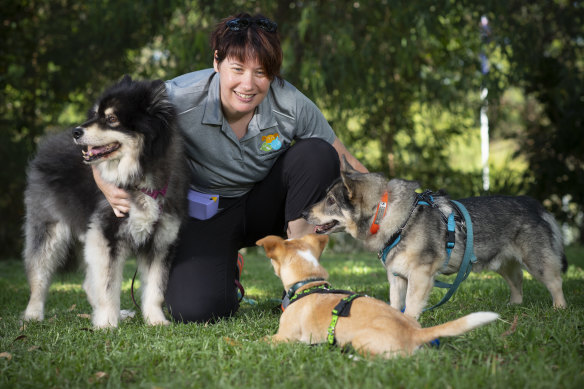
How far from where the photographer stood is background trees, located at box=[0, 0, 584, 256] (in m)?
8.39

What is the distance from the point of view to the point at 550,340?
2.86m

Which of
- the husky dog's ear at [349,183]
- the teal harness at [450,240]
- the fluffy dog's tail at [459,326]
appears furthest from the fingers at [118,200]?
the fluffy dog's tail at [459,326]

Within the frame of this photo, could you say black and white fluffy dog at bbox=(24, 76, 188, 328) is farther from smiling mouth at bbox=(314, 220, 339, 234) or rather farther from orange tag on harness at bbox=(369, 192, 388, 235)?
orange tag on harness at bbox=(369, 192, 388, 235)

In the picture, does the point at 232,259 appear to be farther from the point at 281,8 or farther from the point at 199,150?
the point at 281,8

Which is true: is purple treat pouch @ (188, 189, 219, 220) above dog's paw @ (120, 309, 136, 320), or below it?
above

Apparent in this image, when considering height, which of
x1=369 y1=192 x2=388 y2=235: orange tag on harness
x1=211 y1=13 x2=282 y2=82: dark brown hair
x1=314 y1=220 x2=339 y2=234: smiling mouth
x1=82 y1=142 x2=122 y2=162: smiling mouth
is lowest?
x1=314 y1=220 x2=339 y2=234: smiling mouth

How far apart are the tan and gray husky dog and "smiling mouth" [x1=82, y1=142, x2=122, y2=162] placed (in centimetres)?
145

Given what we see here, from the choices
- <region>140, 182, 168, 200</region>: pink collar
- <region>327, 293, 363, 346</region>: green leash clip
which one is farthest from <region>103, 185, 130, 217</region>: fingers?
<region>327, 293, 363, 346</region>: green leash clip

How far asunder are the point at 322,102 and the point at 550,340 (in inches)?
321

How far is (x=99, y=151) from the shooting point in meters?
3.53

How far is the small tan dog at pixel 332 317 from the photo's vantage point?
2568mm

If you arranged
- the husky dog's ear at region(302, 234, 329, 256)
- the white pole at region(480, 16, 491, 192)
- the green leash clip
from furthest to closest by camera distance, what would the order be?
the white pole at region(480, 16, 491, 192), the husky dog's ear at region(302, 234, 329, 256), the green leash clip

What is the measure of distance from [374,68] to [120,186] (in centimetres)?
668

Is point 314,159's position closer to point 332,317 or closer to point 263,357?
point 332,317
